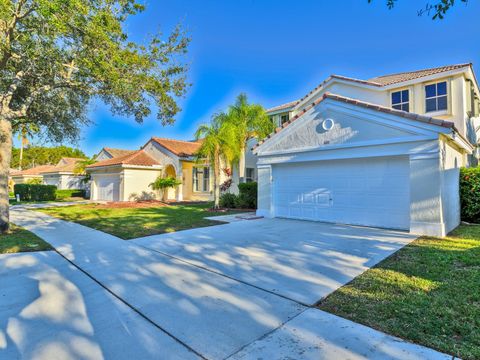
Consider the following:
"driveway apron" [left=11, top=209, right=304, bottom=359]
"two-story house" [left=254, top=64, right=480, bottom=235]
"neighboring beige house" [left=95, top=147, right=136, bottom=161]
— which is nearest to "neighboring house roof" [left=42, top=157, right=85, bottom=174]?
"neighboring beige house" [left=95, top=147, right=136, bottom=161]

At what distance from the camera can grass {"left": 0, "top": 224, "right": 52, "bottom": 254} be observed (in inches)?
278

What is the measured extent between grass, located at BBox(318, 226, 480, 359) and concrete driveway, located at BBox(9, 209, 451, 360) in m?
0.23

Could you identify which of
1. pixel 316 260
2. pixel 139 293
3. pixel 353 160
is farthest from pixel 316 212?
pixel 139 293

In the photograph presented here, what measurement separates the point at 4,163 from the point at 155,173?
15.5 meters

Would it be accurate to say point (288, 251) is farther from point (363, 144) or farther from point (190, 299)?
point (363, 144)

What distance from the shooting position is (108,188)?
25.1 m

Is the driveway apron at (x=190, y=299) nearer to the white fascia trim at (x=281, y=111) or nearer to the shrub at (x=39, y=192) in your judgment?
the white fascia trim at (x=281, y=111)

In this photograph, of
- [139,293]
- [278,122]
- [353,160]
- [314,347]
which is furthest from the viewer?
[278,122]

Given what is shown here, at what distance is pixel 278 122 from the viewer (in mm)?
20953

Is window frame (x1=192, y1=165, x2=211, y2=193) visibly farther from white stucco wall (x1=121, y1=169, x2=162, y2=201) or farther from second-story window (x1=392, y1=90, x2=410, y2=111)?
second-story window (x1=392, y1=90, x2=410, y2=111)

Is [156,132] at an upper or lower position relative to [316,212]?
upper

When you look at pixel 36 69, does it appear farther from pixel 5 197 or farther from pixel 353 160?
pixel 353 160

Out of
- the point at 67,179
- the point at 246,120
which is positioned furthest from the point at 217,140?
the point at 67,179

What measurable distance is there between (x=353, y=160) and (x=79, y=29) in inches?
390
